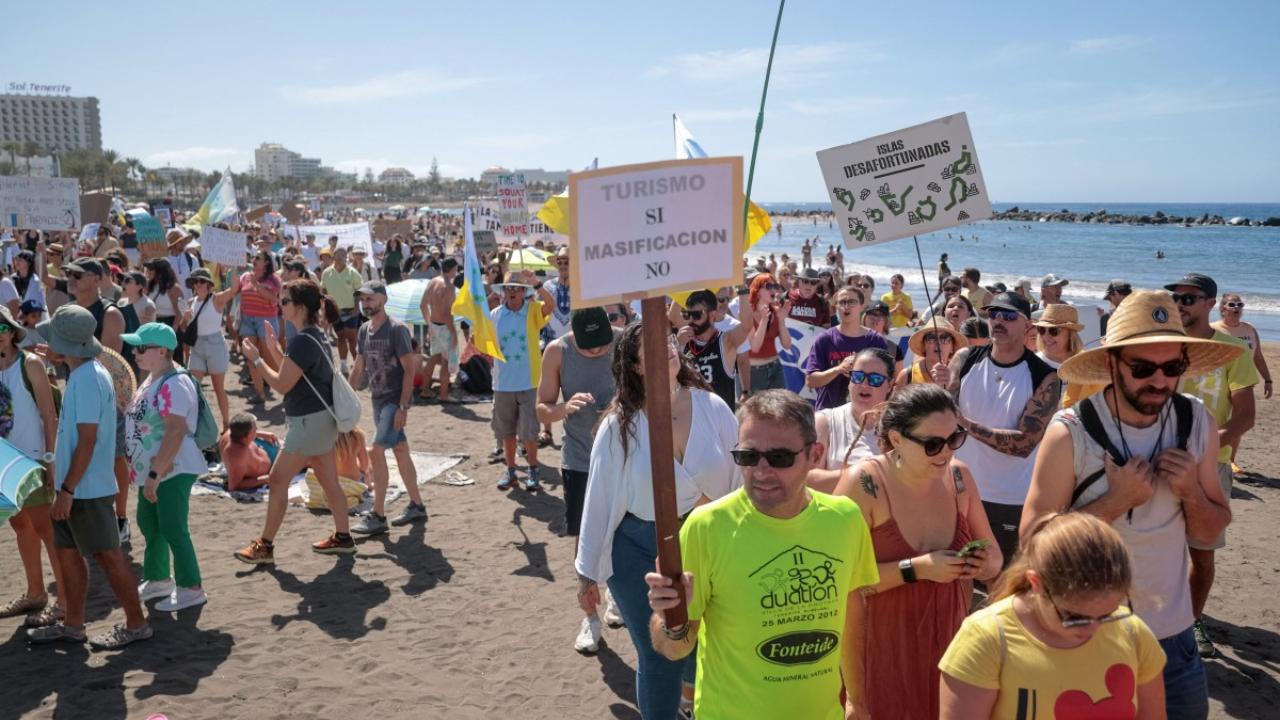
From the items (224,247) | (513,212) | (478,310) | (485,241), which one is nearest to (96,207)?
(224,247)

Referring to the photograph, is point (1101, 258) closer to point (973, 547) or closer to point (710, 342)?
point (710, 342)

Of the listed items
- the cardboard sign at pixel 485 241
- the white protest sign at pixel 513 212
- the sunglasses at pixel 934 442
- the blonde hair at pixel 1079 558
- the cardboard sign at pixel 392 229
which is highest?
the cardboard sign at pixel 392 229

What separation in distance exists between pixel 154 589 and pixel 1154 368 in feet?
19.1

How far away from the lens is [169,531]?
17.6 feet

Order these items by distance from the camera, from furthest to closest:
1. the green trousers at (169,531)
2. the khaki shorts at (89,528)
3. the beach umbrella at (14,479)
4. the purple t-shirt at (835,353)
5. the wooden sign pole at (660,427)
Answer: the purple t-shirt at (835,353) < the green trousers at (169,531) < the khaki shorts at (89,528) < the beach umbrella at (14,479) < the wooden sign pole at (660,427)

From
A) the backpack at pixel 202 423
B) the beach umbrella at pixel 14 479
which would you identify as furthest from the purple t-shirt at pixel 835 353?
the beach umbrella at pixel 14 479

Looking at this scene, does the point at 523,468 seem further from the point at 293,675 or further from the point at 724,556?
the point at 724,556

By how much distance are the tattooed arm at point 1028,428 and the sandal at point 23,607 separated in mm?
5630

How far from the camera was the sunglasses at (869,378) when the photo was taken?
13.2ft

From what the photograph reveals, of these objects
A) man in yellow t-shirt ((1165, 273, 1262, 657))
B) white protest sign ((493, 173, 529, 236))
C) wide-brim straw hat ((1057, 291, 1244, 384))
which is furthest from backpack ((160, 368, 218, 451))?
white protest sign ((493, 173, 529, 236))

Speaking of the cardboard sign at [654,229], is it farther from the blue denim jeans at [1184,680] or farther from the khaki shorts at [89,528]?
the khaki shorts at [89,528]

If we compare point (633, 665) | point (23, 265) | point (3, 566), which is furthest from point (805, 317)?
point (23, 265)

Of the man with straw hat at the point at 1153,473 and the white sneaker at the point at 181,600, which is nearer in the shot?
the man with straw hat at the point at 1153,473

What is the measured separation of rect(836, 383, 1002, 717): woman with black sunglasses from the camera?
277 cm
